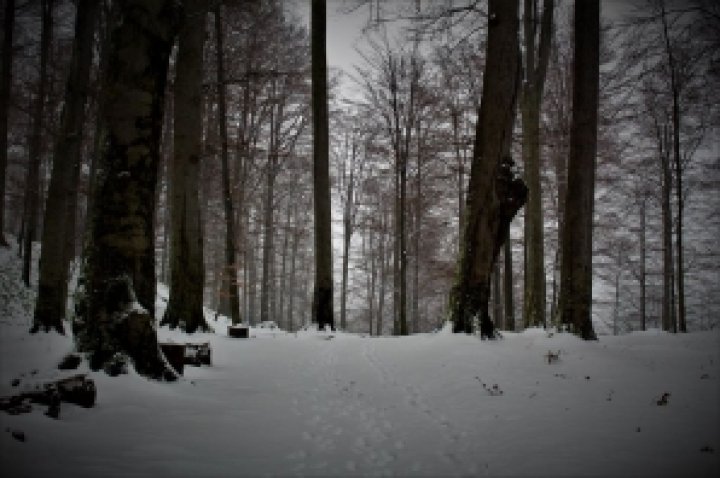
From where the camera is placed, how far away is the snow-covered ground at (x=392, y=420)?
238 centimetres

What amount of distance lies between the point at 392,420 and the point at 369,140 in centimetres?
1391

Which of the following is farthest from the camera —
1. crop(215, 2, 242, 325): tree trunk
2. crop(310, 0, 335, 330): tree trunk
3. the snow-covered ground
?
crop(310, 0, 335, 330): tree trunk

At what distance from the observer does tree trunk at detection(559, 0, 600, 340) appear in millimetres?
7238

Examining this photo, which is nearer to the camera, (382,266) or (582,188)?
(582,188)

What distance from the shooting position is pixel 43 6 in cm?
1166

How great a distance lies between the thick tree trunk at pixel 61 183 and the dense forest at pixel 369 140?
3 cm

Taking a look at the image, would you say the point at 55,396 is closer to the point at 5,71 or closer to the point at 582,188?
the point at 582,188

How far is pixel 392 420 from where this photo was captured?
3.60m

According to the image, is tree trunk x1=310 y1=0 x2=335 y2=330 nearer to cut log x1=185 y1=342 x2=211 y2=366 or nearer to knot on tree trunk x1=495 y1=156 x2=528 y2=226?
knot on tree trunk x1=495 y1=156 x2=528 y2=226

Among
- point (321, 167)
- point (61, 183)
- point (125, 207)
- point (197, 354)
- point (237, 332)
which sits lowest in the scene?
point (237, 332)

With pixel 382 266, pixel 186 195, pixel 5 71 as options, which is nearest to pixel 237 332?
pixel 186 195

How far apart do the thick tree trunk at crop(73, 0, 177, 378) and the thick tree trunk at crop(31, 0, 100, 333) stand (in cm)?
466

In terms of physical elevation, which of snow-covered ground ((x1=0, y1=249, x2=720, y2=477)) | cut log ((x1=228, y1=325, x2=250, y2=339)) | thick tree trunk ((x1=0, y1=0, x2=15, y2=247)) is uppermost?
thick tree trunk ((x1=0, y1=0, x2=15, y2=247))

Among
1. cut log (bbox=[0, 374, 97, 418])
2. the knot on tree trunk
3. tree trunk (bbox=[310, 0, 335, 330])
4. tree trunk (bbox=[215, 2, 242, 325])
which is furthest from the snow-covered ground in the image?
tree trunk (bbox=[215, 2, 242, 325])
